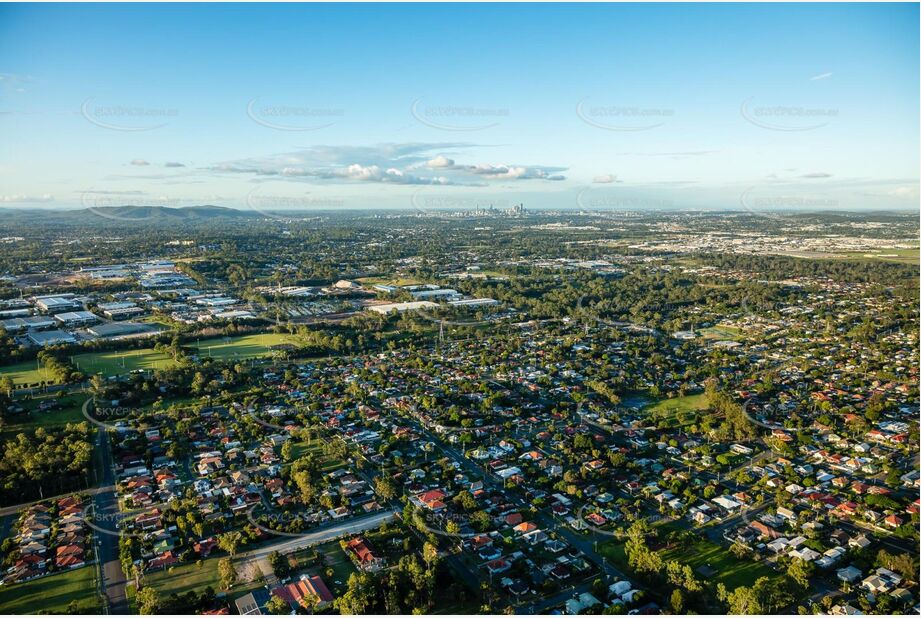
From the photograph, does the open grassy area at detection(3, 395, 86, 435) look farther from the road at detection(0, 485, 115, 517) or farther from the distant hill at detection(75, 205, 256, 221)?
the distant hill at detection(75, 205, 256, 221)

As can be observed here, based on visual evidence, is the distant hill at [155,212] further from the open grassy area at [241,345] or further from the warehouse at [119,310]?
the open grassy area at [241,345]

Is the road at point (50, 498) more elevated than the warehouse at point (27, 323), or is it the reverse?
the warehouse at point (27, 323)

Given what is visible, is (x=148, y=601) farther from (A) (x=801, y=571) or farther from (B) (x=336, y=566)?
(A) (x=801, y=571)

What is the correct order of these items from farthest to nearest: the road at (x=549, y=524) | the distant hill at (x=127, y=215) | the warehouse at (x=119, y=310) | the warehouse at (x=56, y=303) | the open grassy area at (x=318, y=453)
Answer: the distant hill at (x=127, y=215), the warehouse at (x=56, y=303), the warehouse at (x=119, y=310), the open grassy area at (x=318, y=453), the road at (x=549, y=524)

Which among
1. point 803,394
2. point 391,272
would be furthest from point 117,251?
point 803,394

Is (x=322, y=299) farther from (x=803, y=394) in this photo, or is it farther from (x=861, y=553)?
(x=861, y=553)

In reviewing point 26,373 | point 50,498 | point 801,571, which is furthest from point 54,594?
point 26,373

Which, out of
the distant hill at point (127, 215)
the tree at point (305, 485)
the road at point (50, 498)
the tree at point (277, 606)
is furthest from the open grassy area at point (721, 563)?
the distant hill at point (127, 215)
